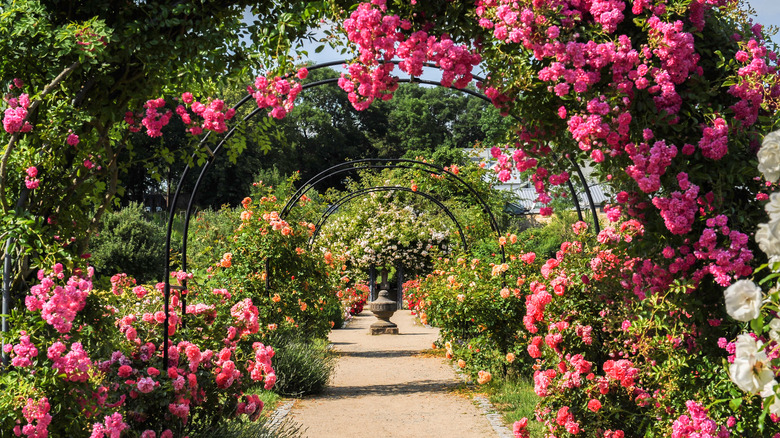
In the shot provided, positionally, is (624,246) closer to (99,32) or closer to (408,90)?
(99,32)

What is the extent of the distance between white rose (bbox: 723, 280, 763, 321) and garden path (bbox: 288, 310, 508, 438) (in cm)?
449

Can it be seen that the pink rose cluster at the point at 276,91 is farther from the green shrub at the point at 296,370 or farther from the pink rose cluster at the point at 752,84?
the green shrub at the point at 296,370

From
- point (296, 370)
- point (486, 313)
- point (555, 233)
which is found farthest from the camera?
point (555, 233)

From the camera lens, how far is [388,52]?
3.37 m

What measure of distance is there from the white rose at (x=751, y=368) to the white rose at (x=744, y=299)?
0.05 metres

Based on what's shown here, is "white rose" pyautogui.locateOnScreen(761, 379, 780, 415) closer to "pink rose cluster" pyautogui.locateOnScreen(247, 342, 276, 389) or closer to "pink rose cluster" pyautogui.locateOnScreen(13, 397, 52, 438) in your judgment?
"pink rose cluster" pyautogui.locateOnScreen(13, 397, 52, 438)

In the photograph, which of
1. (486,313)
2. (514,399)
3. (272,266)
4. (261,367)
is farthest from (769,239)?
(272,266)

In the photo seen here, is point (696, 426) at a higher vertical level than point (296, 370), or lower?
higher

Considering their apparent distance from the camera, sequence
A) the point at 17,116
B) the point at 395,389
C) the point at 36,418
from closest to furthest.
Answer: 1. the point at 36,418
2. the point at 17,116
3. the point at 395,389

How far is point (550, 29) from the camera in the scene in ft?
10.5

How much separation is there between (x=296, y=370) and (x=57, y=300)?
4.87m

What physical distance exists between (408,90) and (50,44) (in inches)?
1790

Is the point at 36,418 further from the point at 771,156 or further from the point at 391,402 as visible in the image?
the point at 391,402

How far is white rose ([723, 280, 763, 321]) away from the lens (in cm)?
146
